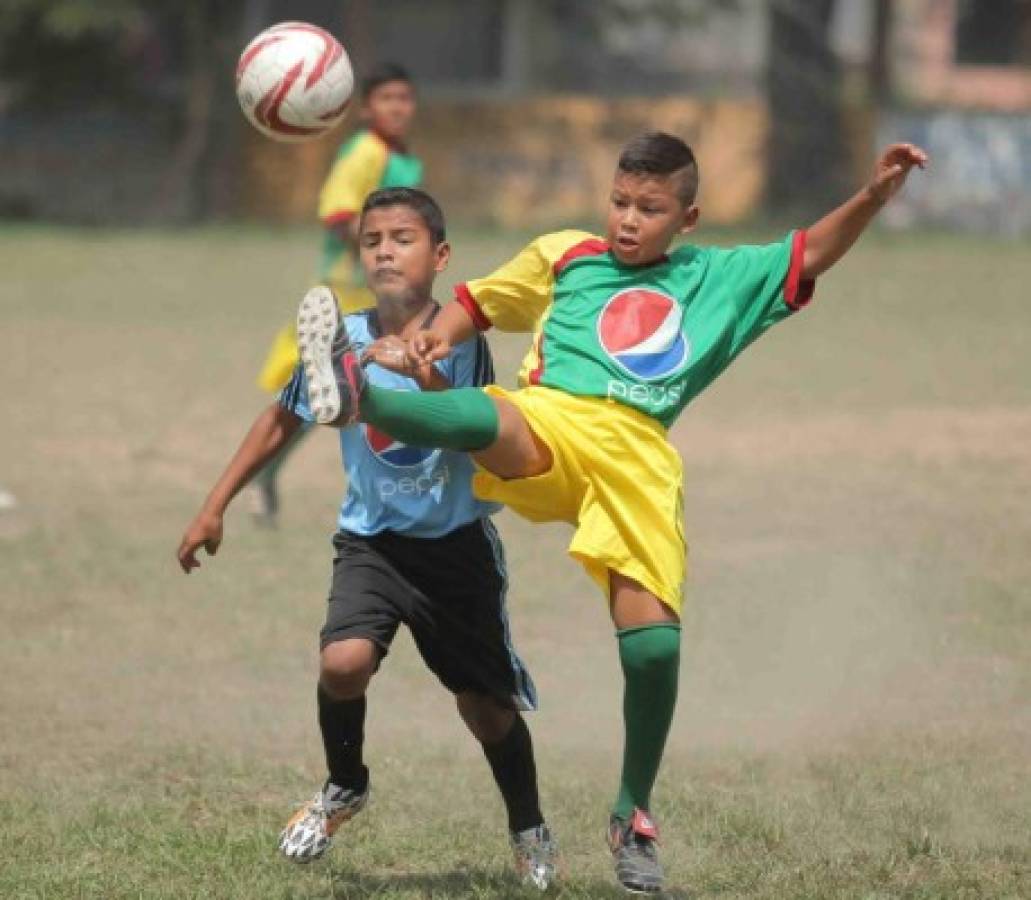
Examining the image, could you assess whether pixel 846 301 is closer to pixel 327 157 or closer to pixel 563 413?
pixel 327 157

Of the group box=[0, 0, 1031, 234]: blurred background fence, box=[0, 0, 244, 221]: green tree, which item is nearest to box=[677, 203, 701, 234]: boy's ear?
box=[0, 0, 1031, 234]: blurred background fence

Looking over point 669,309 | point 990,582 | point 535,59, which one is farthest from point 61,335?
point 535,59

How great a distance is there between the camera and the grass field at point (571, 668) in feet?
17.1

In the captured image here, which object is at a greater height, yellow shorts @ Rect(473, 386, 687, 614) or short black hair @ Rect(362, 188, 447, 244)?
short black hair @ Rect(362, 188, 447, 244)

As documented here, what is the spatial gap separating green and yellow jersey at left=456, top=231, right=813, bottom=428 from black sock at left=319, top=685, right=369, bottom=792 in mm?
834

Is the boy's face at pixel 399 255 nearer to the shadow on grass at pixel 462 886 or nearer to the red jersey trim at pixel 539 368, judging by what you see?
the red jersey trim at pixel 539 368

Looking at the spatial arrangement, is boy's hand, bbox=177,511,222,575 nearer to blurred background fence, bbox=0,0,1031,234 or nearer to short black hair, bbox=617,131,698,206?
short black hair, bbox=617,131,698,206

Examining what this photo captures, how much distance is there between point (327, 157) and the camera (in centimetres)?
2919

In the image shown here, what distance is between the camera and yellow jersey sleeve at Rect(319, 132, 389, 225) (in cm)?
959

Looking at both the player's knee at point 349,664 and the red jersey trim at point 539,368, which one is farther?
the red jersey trim at point 539,368

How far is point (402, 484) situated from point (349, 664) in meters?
0.44

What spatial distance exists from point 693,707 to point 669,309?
7.66 ft

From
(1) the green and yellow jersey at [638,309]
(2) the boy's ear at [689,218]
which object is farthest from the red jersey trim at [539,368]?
(2) the boy's ear at [689,218]

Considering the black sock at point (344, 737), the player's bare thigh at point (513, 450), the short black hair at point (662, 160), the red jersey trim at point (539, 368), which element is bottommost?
the black sock at point (344, 737)
